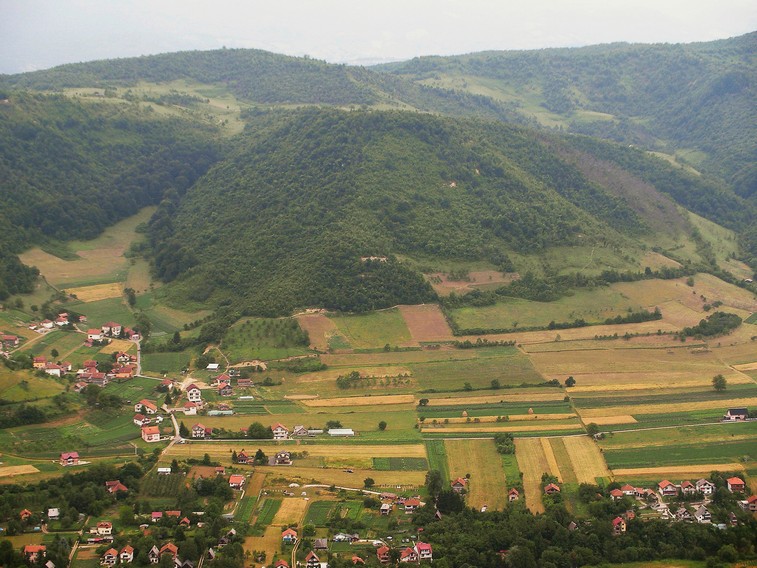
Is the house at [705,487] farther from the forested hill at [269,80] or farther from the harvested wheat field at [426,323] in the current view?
the forested hill at [269,80]

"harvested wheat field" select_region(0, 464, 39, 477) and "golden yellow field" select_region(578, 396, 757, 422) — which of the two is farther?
"golden yellow field" select_region(578, 396, 757, 422)

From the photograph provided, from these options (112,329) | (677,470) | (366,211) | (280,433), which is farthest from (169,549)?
(366,211)

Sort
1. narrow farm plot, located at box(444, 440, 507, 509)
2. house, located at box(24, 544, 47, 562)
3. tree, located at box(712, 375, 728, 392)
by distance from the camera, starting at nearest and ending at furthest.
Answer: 1. house, located at box(24, 544, 47, 562)
2. narrow farm plot, located at box(444, 440, 507, 509)
3. tree, located at box(712, 375, 728, 392)

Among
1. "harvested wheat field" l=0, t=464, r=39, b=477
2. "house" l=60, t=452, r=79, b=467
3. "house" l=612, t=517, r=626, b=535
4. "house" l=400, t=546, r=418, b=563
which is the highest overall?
"house" l=60, t=452, r=79, b=467

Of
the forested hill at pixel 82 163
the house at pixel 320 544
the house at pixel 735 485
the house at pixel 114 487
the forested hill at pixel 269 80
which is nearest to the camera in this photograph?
the house at pixel 320 544

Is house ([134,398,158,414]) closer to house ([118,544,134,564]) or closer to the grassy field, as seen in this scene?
the grassy field

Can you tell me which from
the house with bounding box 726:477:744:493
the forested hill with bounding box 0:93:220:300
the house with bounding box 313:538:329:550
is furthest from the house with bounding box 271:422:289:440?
the forested hill with bounding box 0:93:220:300

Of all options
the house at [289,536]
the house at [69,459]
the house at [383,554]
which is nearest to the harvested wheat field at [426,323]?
the house at [69,459]
